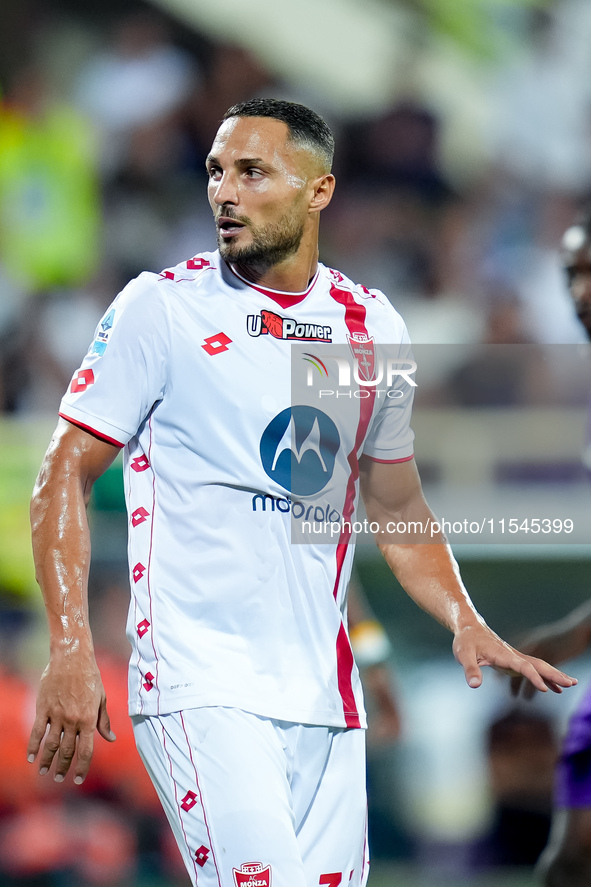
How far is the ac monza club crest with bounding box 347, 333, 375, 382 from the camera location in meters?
2.62

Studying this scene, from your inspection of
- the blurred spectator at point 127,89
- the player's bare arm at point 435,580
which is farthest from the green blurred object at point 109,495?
the player's bare arm at point 435,580

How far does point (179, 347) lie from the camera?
2338 mm

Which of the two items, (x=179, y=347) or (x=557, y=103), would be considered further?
(x=557, y=103)

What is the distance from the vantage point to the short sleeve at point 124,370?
7.32 ft

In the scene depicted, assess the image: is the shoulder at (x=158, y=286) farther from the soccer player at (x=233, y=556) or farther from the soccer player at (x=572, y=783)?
the soccer player at (x=572, y=783)

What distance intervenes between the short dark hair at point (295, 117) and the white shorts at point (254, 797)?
4.42 ft

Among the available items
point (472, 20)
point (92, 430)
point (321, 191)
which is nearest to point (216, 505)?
point (92, 430)

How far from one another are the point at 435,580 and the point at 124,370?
0.92 meters

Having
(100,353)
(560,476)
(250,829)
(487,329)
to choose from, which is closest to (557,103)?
(487,329)

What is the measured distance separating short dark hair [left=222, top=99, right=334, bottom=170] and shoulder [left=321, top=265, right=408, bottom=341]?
0.30 meters

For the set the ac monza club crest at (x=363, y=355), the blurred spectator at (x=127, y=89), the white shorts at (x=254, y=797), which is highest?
the blurred spectator at (x=127, y=89)

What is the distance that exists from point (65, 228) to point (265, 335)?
12.1ft

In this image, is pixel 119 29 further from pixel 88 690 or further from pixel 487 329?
pixel 88 690

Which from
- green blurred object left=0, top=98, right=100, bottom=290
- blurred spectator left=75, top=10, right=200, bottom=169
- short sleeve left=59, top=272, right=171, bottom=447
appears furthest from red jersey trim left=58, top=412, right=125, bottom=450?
blurred spectator left=75, top=10, right=200, bottom=169
